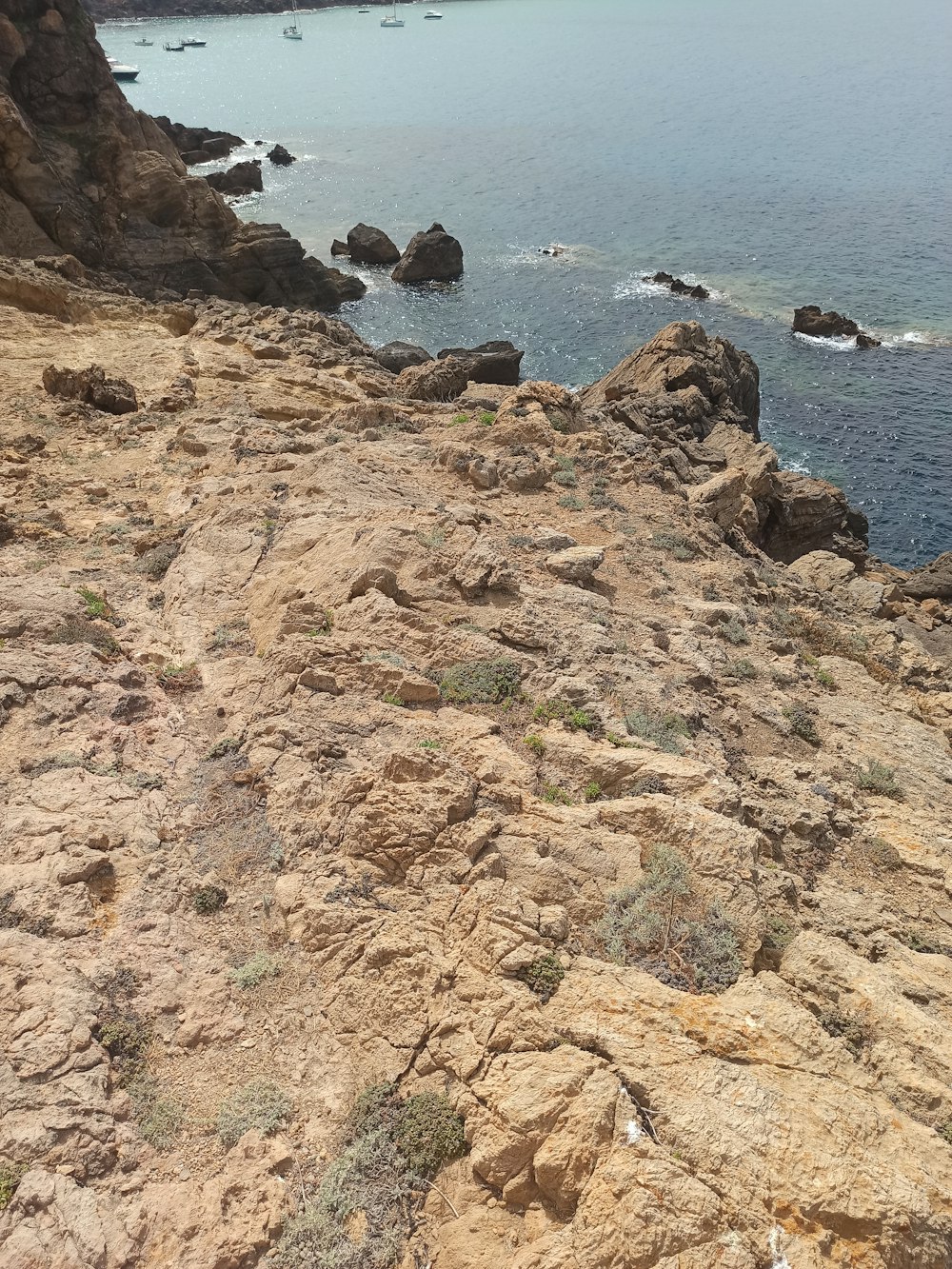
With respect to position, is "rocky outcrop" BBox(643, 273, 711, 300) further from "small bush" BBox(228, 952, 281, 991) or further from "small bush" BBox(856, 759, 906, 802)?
"small bush" BBox(228, 952, 281, 991)

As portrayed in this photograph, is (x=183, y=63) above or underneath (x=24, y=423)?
above

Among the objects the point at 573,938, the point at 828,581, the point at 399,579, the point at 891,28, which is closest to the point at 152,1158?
the point at 573,938

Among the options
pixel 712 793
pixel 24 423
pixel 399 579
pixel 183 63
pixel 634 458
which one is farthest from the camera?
pixel 183 63

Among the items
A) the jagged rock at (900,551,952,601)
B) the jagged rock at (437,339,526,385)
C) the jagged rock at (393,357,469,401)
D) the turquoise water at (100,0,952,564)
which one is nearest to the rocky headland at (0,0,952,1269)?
the jagged rock at (393,357,469,401)

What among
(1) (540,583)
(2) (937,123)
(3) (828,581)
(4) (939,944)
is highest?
(2) (937,123)

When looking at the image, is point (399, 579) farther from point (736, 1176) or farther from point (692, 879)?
point (736, 1176)

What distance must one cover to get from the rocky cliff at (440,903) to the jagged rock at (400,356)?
24.6 metres

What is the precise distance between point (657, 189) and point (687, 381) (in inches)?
2023

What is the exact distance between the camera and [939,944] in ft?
29.6

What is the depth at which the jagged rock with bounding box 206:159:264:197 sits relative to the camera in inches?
2594

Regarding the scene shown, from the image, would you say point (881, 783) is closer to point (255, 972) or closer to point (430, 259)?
point (255, 972)

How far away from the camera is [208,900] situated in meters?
7.50

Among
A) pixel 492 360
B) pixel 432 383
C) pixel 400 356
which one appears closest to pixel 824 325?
pixel 492 360

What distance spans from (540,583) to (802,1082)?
28.1ft
